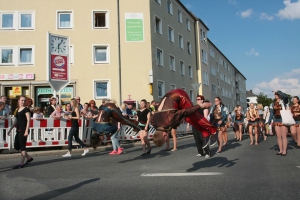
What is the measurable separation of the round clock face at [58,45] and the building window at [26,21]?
11610 millimetres

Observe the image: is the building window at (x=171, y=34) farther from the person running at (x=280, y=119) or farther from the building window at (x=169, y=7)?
the person running at (x=280, y=119)

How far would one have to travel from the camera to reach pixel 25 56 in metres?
24.5

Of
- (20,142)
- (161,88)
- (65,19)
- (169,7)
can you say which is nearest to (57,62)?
(20,142)

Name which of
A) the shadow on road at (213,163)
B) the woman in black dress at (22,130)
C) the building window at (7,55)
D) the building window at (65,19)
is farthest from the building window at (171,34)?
the woman in black dress at (22,130)

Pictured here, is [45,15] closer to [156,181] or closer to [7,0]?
[7,0]

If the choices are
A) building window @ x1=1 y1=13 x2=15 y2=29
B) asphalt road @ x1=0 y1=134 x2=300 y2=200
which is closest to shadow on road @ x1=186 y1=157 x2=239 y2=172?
asphalt road @ x1=0 y1=134 x2=300 y2=200

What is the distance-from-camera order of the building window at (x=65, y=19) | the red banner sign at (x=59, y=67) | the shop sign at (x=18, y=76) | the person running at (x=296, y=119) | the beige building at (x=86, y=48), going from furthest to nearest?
the building window at (x=65, y=19), the beige building at (x=86, y=48), the shop sign at (x=18, y=76), the red banner sign at (x=59, y=67), the person running at (x=296, y=119)

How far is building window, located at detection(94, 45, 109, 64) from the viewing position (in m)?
25.4

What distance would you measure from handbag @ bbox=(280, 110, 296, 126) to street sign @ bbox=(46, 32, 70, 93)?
9.85 m

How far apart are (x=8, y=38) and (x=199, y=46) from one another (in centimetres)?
2424

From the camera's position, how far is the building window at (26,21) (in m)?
24.5

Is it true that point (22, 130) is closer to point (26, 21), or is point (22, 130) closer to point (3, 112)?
point (3, 112)

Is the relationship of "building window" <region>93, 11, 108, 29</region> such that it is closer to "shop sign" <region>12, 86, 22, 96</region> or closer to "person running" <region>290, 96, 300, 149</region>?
"shop sign" <region>12, 86, 22, 96</region>

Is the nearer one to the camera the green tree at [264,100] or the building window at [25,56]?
the building window at [25,56]
